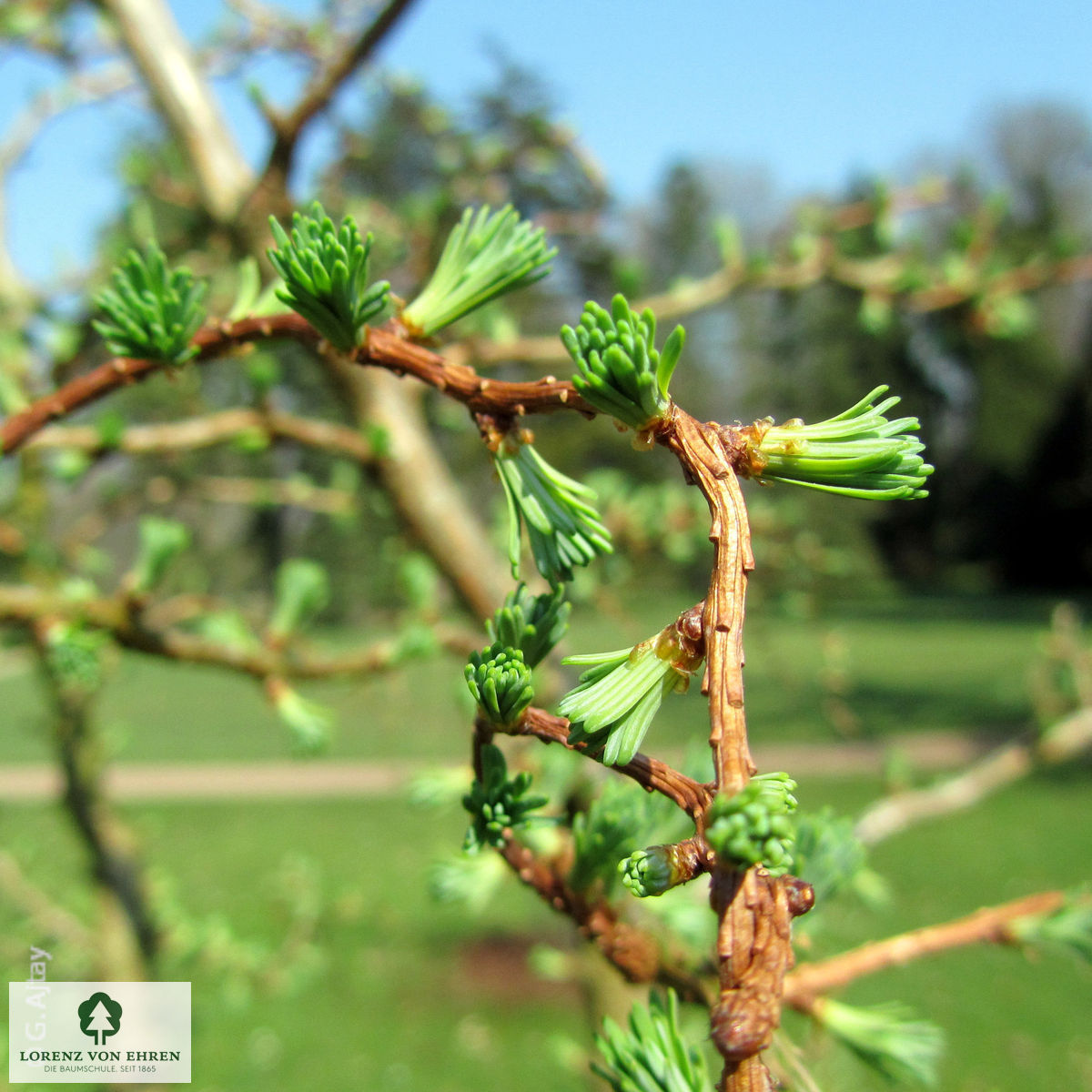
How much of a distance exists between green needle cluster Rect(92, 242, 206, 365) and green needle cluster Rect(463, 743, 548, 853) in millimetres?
190

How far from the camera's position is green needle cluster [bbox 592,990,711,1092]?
256 mm

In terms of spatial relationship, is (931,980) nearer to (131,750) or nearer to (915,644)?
(131,750)

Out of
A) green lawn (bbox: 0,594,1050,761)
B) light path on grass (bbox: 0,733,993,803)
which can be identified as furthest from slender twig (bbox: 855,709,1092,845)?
light path on grass (bbox: 0,733,993,803)

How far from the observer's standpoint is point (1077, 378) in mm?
17047

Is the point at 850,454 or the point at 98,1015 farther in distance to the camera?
the point at 98,1015

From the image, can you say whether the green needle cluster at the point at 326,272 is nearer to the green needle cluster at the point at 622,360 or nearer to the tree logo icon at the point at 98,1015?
the green needle cluster at the point at 622,360

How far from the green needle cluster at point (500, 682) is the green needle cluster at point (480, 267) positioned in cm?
13

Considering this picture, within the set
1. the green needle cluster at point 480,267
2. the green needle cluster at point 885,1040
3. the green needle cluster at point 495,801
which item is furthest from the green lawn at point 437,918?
the green needle cluster at point 480,267

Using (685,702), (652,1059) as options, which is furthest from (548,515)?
(685,702)

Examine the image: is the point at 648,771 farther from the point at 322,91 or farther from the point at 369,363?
the point at 322,91

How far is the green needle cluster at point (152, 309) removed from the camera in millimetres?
343

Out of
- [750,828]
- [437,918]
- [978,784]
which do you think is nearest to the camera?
[750,828]

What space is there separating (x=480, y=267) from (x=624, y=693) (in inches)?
6.6

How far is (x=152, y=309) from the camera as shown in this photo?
34 cm
